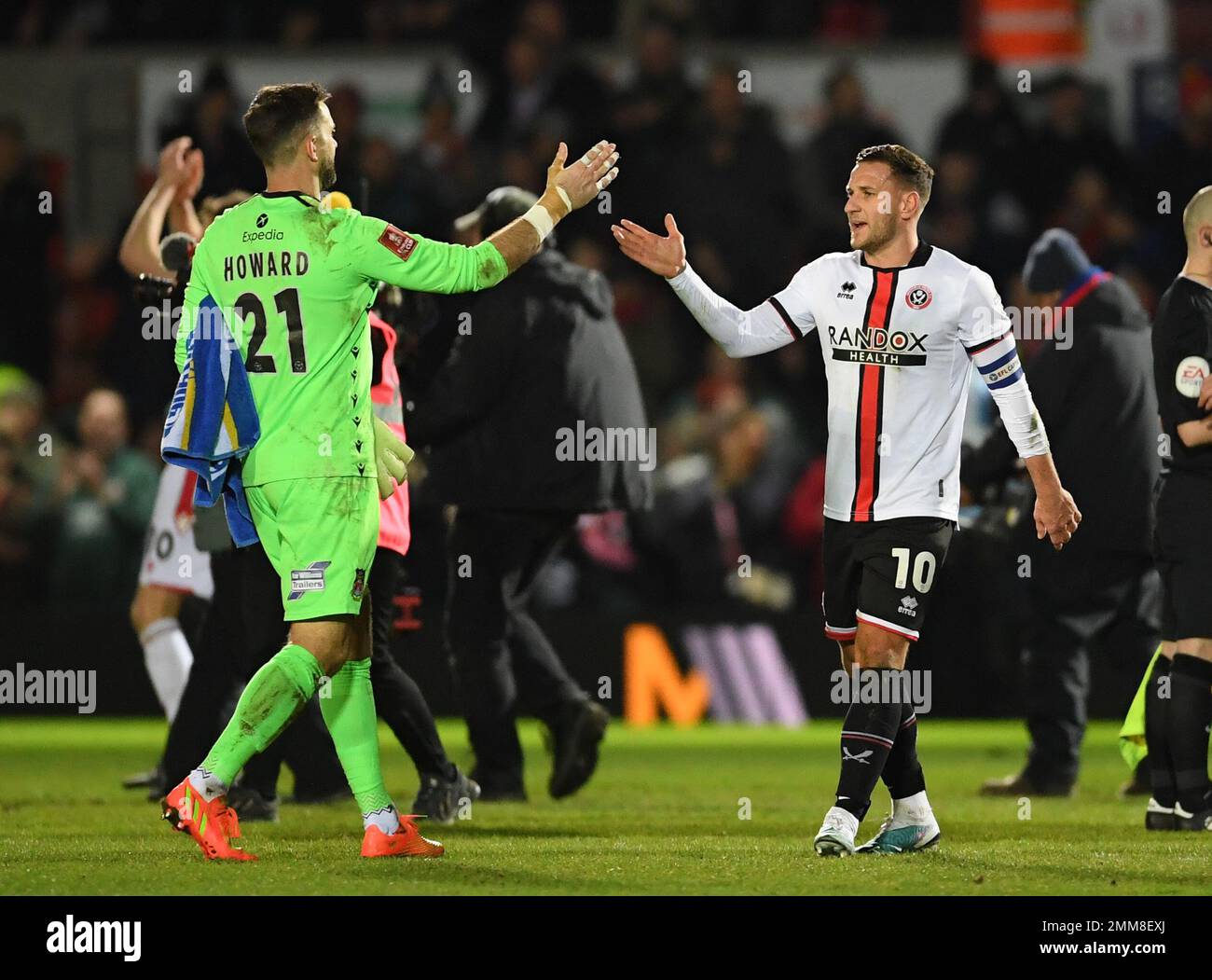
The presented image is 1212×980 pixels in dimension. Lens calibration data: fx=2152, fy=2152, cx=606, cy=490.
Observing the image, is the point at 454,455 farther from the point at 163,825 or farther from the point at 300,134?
the point at 300,134

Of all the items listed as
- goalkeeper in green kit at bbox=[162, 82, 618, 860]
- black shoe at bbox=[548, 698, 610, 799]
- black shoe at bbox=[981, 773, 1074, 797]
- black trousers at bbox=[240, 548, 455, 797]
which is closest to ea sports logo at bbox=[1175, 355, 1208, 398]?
black shoe at bbox=[981, 773, 1074, 797]

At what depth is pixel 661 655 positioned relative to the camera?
41.4ft

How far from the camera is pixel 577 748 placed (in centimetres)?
867

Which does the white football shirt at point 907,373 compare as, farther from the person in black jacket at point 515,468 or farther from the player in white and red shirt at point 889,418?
the person in black jacket at point 515,468

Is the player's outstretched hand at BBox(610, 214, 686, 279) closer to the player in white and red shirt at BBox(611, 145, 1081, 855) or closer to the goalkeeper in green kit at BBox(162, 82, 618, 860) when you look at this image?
the player in white and red shirt at BBox(611, 145, 1081, 855)

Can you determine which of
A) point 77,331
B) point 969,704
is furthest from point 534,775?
point 77,331

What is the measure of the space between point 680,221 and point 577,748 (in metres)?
6.98

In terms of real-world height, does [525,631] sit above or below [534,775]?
above

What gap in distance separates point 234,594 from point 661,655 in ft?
16.2

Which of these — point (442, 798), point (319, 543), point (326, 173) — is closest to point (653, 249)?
point (326, 173)

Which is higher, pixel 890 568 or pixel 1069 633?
pixel 890 568

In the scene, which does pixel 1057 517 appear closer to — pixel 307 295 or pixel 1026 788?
pixel 307 295

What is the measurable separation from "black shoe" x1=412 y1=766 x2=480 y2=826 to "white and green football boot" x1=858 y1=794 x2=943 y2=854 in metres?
1.64

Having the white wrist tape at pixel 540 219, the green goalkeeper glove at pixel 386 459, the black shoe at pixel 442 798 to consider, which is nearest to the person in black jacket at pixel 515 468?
the black shoe at pixel 442 798
